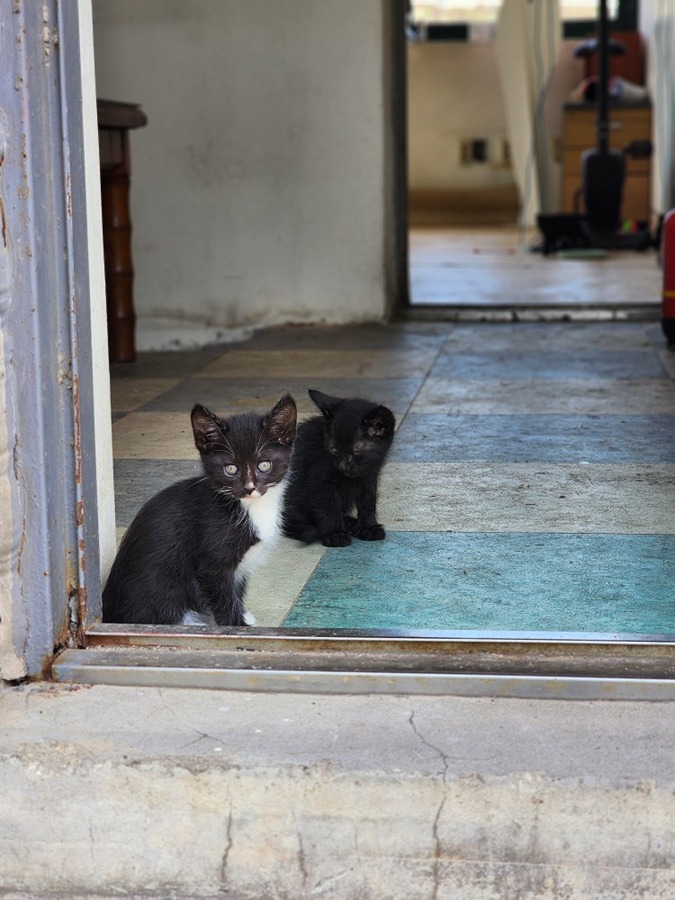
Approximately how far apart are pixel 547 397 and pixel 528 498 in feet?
4.53

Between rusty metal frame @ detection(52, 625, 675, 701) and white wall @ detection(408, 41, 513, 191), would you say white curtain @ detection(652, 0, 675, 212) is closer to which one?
white wall @ detection(408, 41, 513, 191)

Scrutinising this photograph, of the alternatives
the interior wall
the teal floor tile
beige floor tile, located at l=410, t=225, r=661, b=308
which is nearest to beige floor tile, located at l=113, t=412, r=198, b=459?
the teal floor tile

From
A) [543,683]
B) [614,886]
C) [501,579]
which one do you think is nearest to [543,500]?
[501,579]

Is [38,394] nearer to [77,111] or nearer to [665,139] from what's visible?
[77,111]

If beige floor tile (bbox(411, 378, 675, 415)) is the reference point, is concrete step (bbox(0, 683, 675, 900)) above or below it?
below

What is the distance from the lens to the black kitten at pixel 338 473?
297 centimetres

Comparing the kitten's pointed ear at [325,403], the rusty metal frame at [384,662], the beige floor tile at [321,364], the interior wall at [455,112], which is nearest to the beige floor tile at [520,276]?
the beige floor tile at [321,364]

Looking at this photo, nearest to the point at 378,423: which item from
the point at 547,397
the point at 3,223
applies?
the point at 3,223

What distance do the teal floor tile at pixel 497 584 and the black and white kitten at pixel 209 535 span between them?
18 centimetres

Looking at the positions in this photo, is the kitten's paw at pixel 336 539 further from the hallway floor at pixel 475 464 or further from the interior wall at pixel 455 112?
the interior wall at pixel 455 112

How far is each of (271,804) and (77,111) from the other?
1.17 metres

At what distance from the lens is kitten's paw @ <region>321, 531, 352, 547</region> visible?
2996 mm

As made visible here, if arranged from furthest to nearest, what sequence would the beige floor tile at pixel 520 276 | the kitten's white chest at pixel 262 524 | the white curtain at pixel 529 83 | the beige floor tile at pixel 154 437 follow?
1. the white curtain at pixel 529 83
2. the beige floor tile at pixel 520 276
3. the beige floor tile at pixel 154 437
4. the kitten's white chest at pixel 262 524

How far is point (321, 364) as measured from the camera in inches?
208
